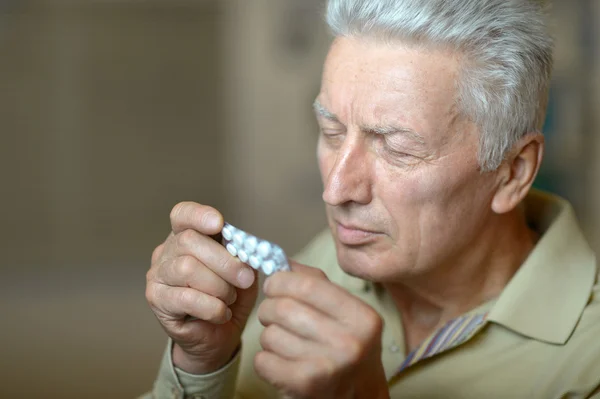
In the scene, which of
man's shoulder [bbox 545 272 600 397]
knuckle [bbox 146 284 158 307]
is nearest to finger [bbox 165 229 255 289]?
Answer: knuckle [bbox 146 284 158 307]

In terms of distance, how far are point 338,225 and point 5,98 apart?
11.4 ft

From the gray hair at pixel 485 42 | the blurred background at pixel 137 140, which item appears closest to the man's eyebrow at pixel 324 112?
the gray hair at pixel 485 42

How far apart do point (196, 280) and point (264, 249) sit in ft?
0.49

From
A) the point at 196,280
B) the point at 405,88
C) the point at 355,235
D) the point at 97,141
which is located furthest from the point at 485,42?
the point at 97,141

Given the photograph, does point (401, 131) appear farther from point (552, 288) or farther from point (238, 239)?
point (552, 288)

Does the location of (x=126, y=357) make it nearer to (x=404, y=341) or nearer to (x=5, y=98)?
(x=5, y=98)

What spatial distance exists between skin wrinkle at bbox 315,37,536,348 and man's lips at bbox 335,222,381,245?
1 centimetres

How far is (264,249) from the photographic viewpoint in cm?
108

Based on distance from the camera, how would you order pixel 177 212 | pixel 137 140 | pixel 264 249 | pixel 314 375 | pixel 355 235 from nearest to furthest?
pixel 314 375
pixel 264 249
pixel 177 212
pixel 355 235
pixel 137 140

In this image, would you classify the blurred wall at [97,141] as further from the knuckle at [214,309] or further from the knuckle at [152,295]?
the knuckle at [214,309]

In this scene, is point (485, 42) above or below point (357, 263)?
above

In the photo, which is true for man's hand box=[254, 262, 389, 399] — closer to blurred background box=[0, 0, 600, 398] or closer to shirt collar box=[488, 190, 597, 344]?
shirt collar box=[488, 190, 597, 344]

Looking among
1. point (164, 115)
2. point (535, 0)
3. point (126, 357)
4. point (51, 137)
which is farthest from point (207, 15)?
point (535, 0)

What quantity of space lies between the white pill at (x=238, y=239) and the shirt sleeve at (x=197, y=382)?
36cm
